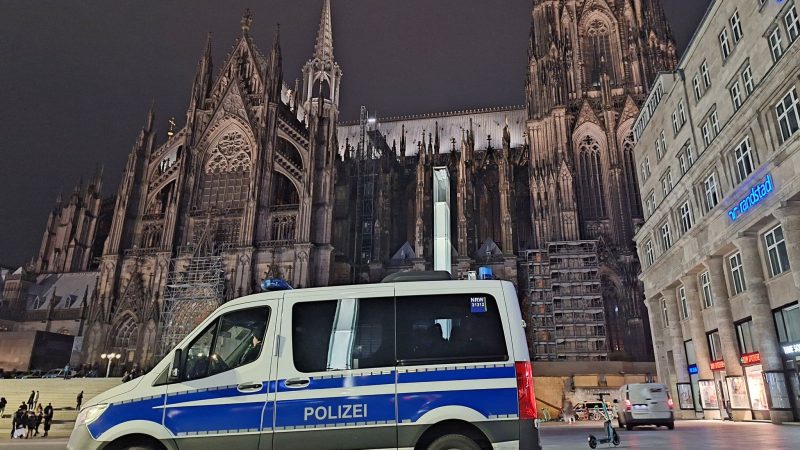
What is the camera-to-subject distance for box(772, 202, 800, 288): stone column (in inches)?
577

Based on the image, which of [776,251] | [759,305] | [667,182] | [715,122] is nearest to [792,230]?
[776,251]

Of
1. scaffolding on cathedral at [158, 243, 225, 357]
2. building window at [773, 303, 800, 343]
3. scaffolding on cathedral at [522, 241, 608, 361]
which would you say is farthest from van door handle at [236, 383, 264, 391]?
scaffolding on cathedral at [158, 243, 225, 357]

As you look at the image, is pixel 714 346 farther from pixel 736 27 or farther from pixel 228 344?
pixel 228 344

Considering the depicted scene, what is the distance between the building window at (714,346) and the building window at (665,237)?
483 centimetres

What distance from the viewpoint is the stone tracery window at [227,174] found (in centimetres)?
4369

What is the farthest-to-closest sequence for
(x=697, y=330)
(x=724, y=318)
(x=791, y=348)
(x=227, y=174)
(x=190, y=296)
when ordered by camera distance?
(x=227, y=174) < (x=190, y=296) < (x=697, y=330) < (x=724, y=318) < (x=791, y=348)

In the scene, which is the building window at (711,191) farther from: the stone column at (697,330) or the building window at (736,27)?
the building window at (736,27)

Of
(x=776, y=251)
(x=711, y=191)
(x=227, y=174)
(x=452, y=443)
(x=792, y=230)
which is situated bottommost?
(x=452, y=443)

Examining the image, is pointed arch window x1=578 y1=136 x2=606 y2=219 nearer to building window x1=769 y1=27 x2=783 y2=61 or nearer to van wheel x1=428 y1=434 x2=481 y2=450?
building window x1=769 y1=27 x2=783 y2=61

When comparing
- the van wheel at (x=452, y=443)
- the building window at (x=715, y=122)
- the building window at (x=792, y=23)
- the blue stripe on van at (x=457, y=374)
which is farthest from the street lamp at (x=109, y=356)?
the building window at (x=792, y=23)

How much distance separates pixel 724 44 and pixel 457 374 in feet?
65.4

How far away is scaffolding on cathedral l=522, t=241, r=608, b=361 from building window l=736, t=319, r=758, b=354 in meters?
15.6

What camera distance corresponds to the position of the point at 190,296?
38.4m

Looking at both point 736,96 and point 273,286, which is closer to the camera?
point 273,286
